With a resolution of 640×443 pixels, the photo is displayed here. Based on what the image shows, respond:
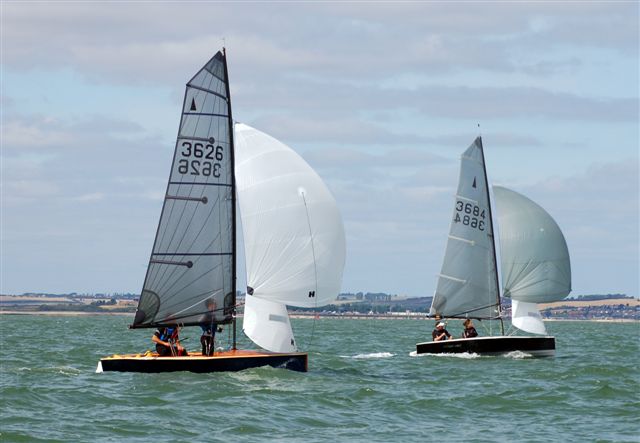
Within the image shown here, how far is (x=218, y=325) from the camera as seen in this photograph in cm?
3706

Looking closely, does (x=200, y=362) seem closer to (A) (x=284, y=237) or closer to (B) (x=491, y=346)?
(A) (x=284, y=237)

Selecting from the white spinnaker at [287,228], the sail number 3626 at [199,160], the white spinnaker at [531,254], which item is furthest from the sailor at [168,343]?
the white spinnaker at [531,254]

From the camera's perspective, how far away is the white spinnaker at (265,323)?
3541cm

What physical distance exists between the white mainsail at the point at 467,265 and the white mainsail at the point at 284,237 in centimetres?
1734

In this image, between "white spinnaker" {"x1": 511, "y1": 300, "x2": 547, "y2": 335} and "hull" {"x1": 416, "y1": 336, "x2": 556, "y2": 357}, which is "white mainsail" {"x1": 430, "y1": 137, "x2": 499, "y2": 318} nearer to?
"white spinnaker" {"x1": 511, "y1": 300, "x2": 547, "y2": 335}

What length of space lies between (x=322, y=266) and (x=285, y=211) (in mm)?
1879

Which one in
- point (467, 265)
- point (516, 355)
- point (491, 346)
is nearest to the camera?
point (491, 346)

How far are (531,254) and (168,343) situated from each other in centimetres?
2110

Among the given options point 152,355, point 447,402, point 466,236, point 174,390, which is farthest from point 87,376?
point 466,236

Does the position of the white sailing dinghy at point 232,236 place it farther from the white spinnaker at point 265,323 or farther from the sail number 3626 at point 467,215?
the sail number 3626 at point 467,215

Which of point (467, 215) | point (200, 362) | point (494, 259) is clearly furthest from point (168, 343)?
point (494, 259)

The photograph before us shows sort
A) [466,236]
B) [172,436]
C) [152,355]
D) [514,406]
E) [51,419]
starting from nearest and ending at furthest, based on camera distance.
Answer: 1. [172,436]
2. [51,419]
3. [514,406]
4. [152,355]
5. [466,236]

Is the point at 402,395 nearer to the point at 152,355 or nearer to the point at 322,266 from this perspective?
the point at 322,266

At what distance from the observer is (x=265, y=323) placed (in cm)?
3553
